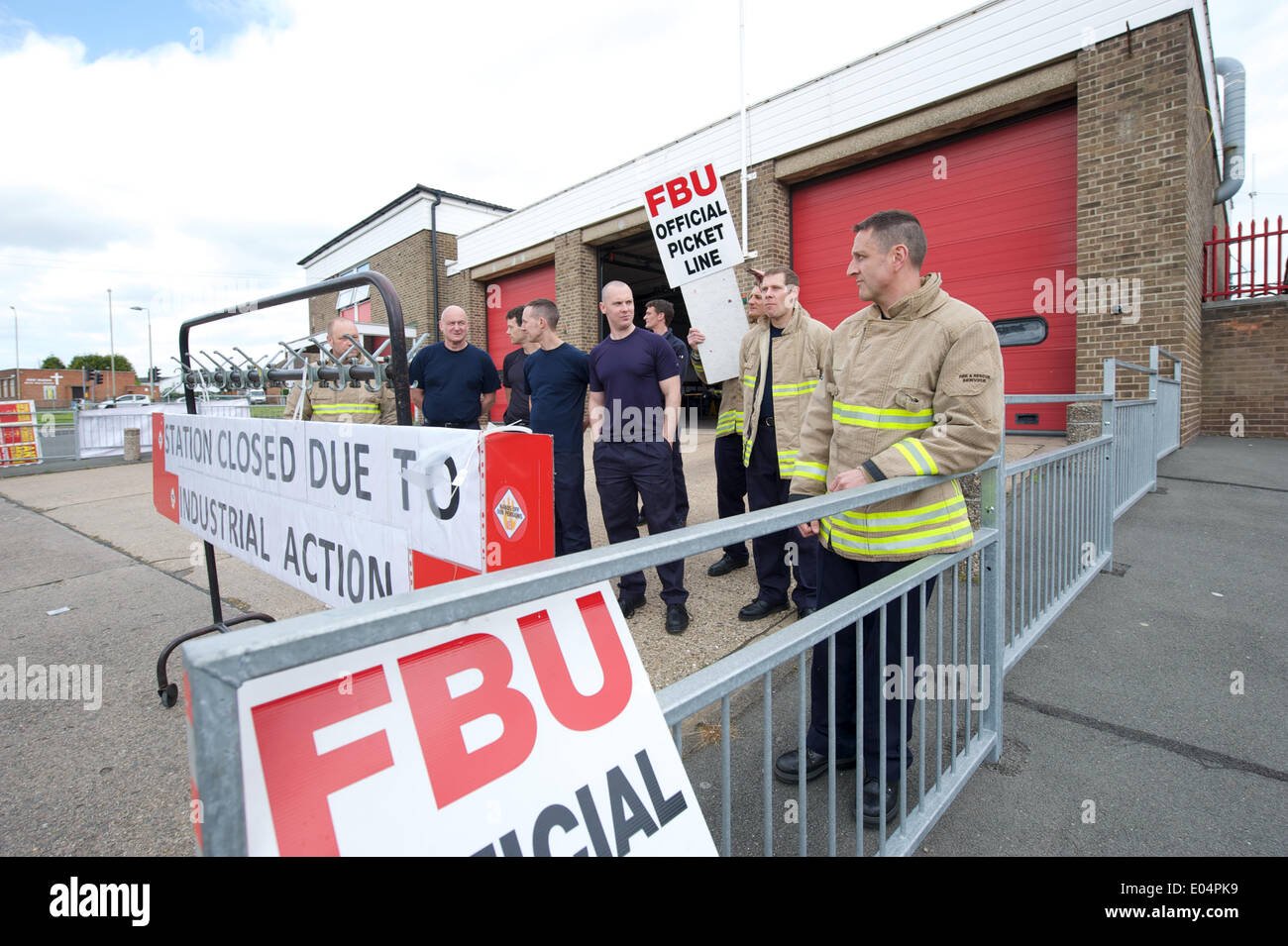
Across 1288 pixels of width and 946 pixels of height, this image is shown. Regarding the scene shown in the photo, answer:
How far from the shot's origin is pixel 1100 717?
2.86 metres

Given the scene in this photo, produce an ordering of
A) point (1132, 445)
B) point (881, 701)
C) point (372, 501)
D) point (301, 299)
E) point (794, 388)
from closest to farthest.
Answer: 1. point (881, 701)
2. point (372, 501)
3. point (301, 299)
4. point (794, 388)
5. point (1132, 445)

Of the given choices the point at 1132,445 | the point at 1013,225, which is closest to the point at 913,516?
the point at 1132,445

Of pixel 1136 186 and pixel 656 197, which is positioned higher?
pixel 1136 186

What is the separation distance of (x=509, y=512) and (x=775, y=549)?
2.60m

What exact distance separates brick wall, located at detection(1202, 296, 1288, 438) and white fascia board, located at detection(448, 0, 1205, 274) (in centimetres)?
314

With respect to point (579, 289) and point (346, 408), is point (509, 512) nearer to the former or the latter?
point (346, 408)

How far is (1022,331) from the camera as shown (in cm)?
848

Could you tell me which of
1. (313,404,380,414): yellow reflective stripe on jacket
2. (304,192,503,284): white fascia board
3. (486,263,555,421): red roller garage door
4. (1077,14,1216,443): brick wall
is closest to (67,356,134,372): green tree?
(304,192,503,284): white fascia board

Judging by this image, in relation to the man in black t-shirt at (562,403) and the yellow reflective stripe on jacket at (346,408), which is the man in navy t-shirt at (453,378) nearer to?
the yellow reflective stripe on jacket at (346,408)

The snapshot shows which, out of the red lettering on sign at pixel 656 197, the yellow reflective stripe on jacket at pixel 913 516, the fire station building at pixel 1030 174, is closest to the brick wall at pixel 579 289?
the fire station building at pixel 1030 174

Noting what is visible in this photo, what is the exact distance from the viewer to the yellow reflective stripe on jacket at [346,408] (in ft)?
13.9

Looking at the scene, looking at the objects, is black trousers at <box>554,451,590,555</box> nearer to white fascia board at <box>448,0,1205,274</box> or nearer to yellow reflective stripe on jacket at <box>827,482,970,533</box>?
yellow reflective stripe on jacket at <box>827,482,970,533</box>

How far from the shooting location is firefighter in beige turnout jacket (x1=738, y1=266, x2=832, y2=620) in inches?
155
